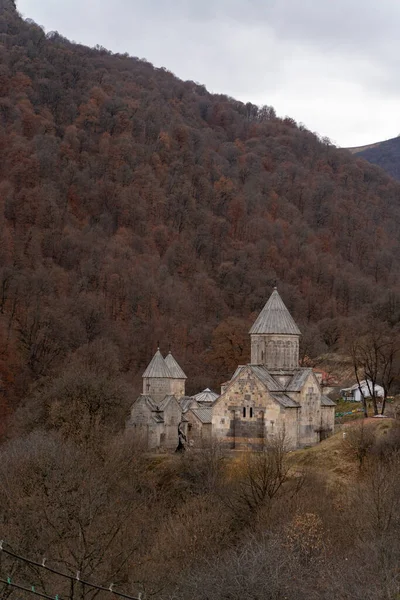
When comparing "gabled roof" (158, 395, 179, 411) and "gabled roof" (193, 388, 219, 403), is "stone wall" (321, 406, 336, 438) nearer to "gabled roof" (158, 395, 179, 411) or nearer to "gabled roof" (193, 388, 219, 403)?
"gabled roof" (158, 395, 179, 411)

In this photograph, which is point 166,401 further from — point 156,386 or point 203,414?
point 203,414

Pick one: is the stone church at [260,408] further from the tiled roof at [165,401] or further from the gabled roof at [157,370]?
the gabled roof at [157,370]

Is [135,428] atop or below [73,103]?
below

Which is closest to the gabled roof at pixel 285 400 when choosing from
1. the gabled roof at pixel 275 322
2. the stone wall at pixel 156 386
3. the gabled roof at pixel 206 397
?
the gabled roof at pixel 275 322

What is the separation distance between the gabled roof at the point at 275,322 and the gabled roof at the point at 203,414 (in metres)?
5.95

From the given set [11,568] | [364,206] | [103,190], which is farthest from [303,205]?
[11,568]

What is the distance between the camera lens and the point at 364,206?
12812 centimetres

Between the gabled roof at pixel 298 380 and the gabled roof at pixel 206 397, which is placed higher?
the gabled roof at pixel 298 380

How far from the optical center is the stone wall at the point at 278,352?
144ft

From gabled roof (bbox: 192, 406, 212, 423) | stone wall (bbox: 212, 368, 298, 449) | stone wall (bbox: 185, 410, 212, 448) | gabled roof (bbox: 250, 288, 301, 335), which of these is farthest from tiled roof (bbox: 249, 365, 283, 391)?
gabled roof (bbox: 192, 406, 212, 423)

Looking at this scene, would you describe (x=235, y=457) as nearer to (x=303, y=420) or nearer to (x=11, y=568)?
(x=303, y=420)

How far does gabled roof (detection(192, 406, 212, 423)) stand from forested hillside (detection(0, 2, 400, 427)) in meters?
4.83

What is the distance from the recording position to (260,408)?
41.4 m

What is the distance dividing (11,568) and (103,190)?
80548 millimetres
